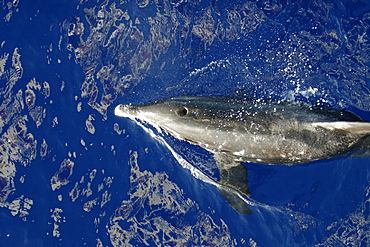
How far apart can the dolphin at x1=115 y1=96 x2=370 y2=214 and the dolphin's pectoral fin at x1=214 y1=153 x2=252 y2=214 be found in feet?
0.17

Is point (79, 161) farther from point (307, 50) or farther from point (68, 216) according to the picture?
point (307, 50)

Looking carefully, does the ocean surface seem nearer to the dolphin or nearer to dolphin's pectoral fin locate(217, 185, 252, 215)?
dolphin's pectoral fin locate(217, 185, 252, 215)

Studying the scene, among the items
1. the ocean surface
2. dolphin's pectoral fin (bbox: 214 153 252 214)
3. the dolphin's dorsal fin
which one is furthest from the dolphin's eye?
the dolphin's dorsal fin

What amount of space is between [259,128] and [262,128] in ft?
0.20

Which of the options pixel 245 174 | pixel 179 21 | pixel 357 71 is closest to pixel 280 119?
pixel 245 174

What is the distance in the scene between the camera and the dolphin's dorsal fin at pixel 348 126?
710 centimetres

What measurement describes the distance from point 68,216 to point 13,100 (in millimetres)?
3373

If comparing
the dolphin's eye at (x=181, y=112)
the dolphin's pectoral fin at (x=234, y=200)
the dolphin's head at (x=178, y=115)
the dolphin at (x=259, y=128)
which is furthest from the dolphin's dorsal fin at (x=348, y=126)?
the dolphin's eye at (x=181, y=112)

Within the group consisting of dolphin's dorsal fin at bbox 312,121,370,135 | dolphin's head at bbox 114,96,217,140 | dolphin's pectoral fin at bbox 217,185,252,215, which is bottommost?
dolphin's pectoral fin at bbox 217,185,252,215

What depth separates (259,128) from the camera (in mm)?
7754

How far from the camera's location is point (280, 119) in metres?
7.75

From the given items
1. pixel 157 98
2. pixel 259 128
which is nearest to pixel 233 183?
pixel 259 128

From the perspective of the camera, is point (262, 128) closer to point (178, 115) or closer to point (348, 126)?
point (348, 126)

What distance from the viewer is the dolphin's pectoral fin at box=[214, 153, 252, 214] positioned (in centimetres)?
862
